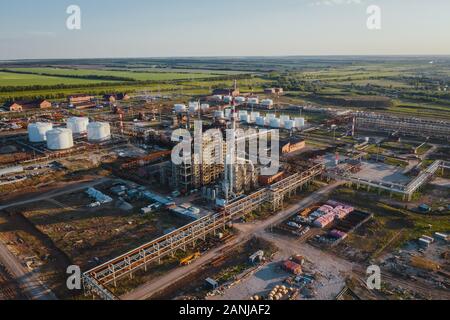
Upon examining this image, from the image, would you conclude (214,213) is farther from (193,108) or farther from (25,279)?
(193,108)

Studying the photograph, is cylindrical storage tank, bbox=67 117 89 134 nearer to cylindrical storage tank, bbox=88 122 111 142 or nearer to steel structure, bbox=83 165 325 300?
cylindrical storage tank, bbox=88 122 111 142

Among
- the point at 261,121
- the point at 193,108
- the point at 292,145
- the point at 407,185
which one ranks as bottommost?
the point at 407,185

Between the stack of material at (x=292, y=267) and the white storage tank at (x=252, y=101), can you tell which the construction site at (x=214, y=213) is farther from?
the white storage tank at (x=252, y=101)

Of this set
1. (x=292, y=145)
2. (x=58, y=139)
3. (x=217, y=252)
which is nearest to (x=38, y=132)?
(x=58, y=139)

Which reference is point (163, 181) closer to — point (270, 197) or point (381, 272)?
point (270, 197)

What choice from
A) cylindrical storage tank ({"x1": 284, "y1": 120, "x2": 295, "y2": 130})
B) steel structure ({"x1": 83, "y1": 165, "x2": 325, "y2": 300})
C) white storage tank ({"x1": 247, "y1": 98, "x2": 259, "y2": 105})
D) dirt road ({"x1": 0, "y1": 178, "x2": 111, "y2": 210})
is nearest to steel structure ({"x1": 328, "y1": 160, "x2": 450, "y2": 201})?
steel structure ({"x1": 83, "y1": 165, "x2": 325, "y2": 300})

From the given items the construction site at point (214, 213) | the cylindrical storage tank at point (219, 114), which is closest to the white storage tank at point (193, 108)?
the cylindrical storage tank at point (219, 114)
